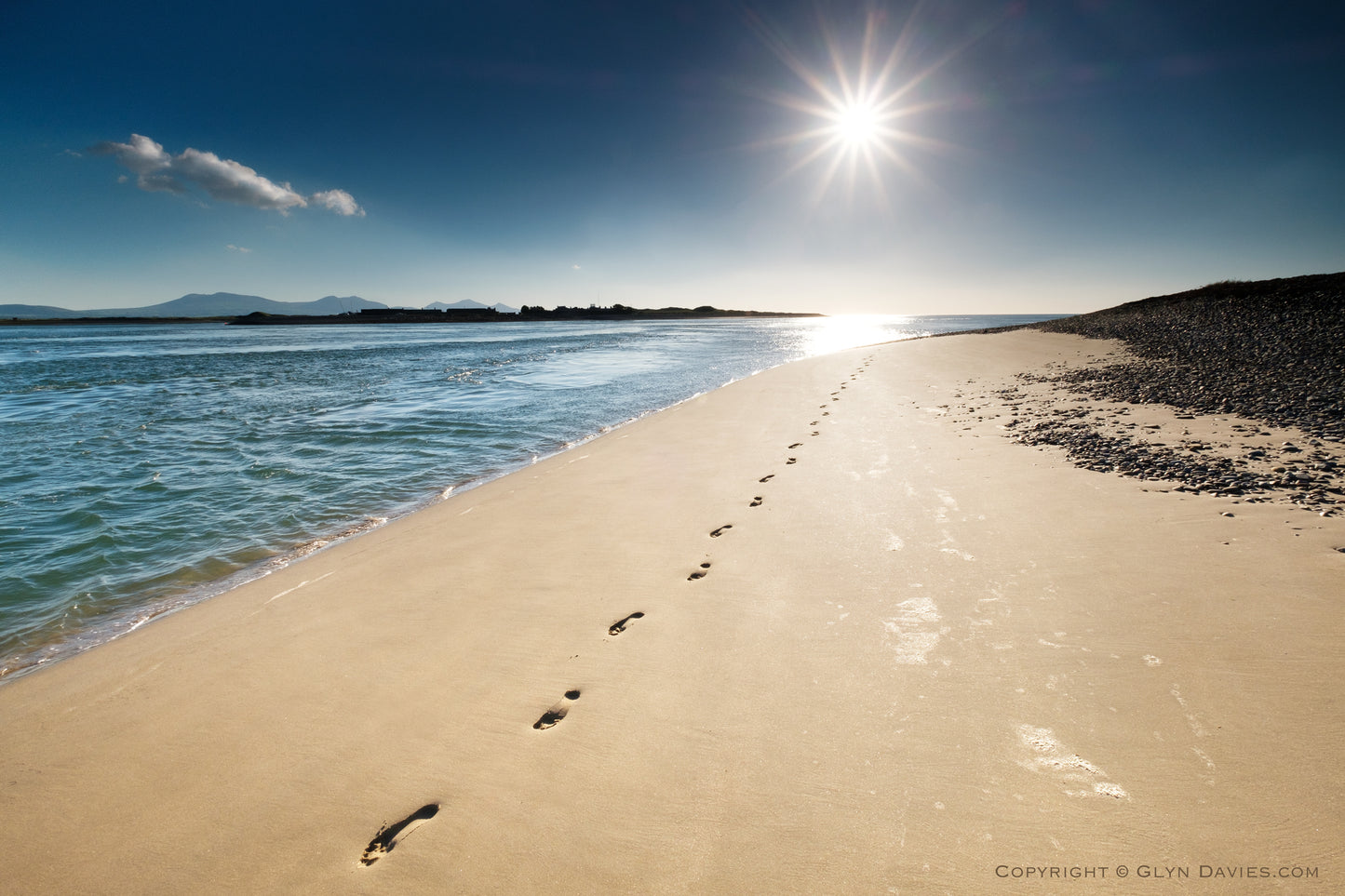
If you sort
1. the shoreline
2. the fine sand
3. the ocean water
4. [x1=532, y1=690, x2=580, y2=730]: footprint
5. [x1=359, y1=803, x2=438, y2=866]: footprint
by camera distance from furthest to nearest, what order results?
the ocean water → the shoreline → [x1=532, y1=690, x2=580, y2=730]: footprint → [x1=359, y1=803, x2=438, y2=866]: footprint → the fine sand

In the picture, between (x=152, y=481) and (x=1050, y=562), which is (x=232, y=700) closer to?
(x=1050, y=562)

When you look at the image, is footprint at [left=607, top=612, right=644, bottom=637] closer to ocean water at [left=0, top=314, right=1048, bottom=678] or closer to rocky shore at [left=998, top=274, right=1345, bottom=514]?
ocean water at [left=0, top=314, right=1048, bottom=678]

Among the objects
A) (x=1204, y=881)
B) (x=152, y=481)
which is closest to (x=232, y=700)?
(x=1204, y=881)

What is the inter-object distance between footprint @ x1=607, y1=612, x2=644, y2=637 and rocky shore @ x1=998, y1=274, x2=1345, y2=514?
560cm

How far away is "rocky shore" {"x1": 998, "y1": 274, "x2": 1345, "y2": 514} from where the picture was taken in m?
5.17

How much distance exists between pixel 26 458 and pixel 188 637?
9.76 m

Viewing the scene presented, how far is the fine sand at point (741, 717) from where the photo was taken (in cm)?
199

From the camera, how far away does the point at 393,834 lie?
220 centimetres

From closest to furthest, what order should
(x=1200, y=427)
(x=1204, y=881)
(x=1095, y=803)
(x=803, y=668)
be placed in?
(x=1204, y=881)
(x=1095, y=803)
(x=803, y=668)
(x=1200, y=427)

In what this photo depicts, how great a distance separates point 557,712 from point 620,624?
887 millimetres

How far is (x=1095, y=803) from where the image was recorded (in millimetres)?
2045

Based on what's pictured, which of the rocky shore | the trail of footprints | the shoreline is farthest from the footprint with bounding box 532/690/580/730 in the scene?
the rocky shore

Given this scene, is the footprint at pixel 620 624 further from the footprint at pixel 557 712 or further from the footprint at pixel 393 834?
the footprint at pixel 393 834

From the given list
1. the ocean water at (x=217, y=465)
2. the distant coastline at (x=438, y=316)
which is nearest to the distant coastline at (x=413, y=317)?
the distant coastline at (x=438, y=316)
